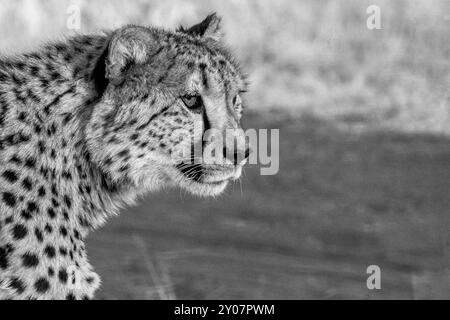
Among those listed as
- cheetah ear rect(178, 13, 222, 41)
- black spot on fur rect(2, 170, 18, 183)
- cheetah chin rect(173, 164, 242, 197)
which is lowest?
black spot on fur rect(2, 170, 18, 183)

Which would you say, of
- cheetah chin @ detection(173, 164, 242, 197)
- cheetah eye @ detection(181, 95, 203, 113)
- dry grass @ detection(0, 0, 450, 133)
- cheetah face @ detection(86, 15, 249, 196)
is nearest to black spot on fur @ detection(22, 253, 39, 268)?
cheetah face @ detection(86, 15, 249, 196)

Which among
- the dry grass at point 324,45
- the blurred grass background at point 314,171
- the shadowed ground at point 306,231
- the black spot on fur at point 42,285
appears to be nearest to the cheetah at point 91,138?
the black spot on fur at point 42,285

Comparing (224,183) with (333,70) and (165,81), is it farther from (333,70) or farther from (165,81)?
(333,70)

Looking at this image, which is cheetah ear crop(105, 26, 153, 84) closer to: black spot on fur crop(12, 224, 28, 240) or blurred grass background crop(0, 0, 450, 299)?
black spot on fur crop(12, 224, 28, 240)

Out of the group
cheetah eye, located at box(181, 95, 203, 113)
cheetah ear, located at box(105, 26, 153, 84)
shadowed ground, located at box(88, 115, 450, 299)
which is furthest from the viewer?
shadowed ground, located at box(88, 115, 450, 299)

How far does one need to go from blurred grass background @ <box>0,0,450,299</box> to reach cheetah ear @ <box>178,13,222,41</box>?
747 millimetres

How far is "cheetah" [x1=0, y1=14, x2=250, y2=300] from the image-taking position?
504 centimetres

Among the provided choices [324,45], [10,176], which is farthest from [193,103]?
[324,45]

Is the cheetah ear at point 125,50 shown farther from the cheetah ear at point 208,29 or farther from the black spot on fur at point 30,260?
the black spot on fur at point 30,260

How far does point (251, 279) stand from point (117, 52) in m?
2.84

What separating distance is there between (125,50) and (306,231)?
3712 mm

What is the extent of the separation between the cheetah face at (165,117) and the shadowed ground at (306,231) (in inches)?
64.5
